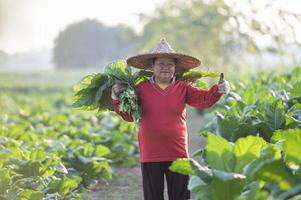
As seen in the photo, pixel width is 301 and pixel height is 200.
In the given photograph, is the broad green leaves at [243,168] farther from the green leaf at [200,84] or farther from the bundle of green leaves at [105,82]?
the green leaf at [200,84]

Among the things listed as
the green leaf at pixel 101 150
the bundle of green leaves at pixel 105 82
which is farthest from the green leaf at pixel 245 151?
the green leaf at pixel 101 150

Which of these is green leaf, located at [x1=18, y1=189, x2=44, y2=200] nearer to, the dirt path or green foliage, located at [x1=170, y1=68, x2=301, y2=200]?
the dirt path

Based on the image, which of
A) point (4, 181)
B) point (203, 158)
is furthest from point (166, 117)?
point (4, 181)

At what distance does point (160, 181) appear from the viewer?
17.8ft

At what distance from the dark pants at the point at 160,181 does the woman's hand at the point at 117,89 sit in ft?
2.00

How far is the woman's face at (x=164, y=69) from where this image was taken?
17.6ft

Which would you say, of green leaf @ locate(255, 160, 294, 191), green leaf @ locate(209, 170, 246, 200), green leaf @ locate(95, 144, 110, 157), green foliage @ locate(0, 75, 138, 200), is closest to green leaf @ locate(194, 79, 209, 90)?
green foliage @ locate(0, 75, 138, 200)

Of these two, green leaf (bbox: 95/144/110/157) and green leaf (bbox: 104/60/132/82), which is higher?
green leaf (bbox: 104/60/132/82)

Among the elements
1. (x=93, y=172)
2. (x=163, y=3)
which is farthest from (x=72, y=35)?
(x=93, y=172)

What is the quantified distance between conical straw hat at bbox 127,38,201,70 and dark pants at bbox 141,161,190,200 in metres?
0.85

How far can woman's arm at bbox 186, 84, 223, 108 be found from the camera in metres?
5.29

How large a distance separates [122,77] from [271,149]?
6.26 ft

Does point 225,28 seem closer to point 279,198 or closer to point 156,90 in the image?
point 156,90

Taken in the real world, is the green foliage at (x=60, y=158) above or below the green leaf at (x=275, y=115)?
below
